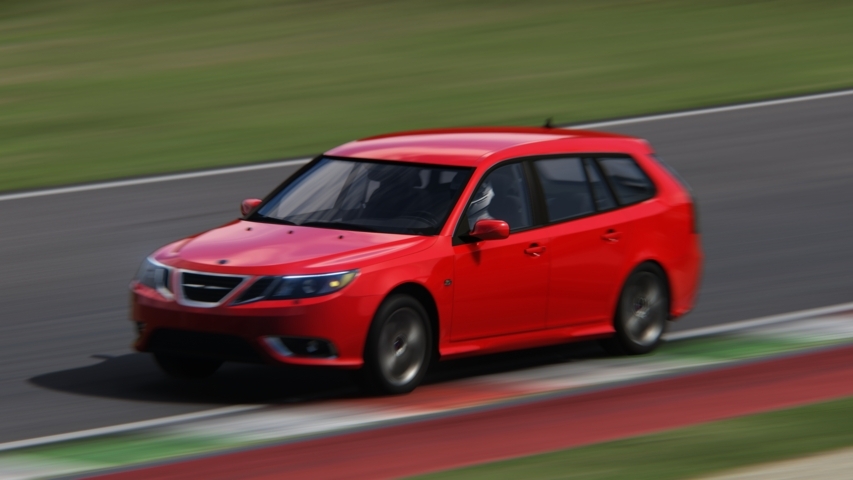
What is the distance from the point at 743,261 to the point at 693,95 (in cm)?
812

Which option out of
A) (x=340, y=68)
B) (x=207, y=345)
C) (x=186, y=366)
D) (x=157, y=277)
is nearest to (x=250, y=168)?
(x=340, y=68)

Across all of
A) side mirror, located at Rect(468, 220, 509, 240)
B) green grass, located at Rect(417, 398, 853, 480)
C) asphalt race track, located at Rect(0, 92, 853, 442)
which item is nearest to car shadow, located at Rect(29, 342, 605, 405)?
asphalt race track, located at Rect(0, 92, 853, 442)

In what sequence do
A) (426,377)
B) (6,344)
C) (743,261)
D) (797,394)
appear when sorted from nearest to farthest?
(797,394)
(426,377)
(6,344)
(743,261)

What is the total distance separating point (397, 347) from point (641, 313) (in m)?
2.37

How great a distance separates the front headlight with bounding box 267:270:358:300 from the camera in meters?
8.27

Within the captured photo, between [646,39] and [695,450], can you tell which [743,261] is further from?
[646,39]

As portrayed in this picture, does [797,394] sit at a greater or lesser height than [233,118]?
lesser

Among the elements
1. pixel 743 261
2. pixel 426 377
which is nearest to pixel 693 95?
pixel 743 261

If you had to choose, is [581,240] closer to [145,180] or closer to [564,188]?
[564,188]

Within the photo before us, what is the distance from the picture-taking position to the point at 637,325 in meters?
10.3

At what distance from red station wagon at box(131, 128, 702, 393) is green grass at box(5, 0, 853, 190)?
7131 millimetres

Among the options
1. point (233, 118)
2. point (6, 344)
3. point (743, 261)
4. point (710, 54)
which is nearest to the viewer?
Answer: point (6, 344)

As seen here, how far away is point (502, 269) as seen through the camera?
30.3 feet

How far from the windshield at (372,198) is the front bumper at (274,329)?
2.75ft
